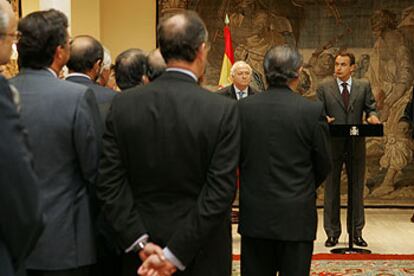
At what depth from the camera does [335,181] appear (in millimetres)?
8188

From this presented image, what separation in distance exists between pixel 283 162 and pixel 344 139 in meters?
3.91

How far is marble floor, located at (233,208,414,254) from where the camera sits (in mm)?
8078

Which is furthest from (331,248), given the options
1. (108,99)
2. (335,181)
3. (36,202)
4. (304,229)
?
(36,202)

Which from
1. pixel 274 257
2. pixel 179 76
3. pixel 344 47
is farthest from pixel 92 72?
pixel 344 47

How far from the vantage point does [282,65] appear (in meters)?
4.41

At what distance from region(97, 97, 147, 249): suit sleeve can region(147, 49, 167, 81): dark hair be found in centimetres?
90

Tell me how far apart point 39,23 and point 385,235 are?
21.3ft

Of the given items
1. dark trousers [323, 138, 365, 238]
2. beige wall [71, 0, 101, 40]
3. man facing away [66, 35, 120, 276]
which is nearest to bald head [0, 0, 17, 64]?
man facing away [66, 35, 120, 276]

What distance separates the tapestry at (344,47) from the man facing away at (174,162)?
25.6 feet

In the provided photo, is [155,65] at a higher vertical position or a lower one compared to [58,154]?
higher

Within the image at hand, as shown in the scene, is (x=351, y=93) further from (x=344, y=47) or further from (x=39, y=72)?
(x=39, y=72)

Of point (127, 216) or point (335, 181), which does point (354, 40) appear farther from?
point (127, 216)

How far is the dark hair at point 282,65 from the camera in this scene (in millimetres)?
4414

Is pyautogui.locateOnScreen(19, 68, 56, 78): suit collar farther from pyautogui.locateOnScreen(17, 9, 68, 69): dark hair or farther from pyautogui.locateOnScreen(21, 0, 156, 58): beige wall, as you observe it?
pyautogui.locateOnScreen(21, 0, 156, 58): beige wall
